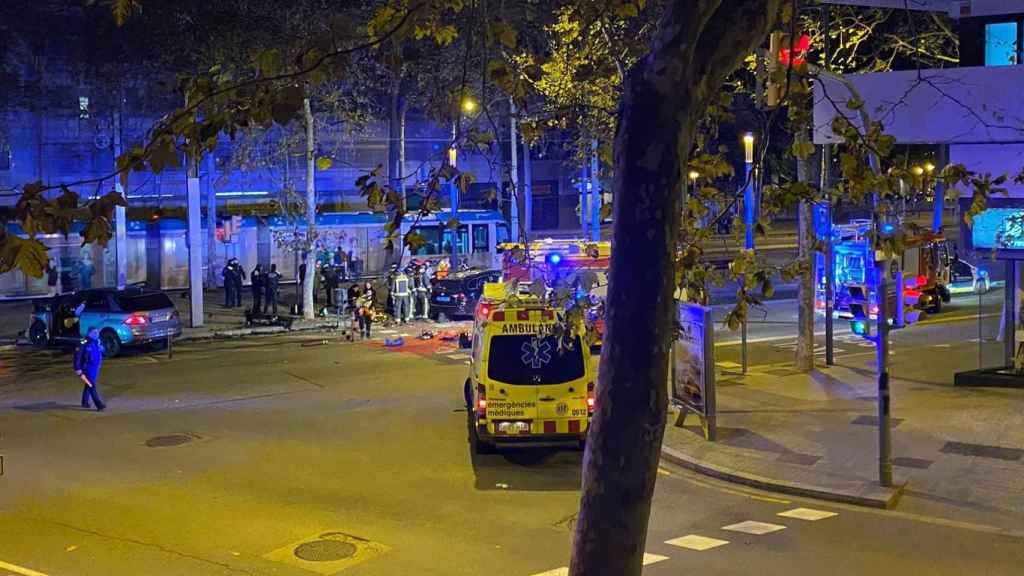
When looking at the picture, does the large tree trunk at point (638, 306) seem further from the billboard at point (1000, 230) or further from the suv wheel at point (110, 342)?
the suv wheel at point (110, 342)

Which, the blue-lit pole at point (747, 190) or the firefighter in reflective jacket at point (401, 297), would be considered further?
the firefighter in reflective jacket at point (401, 297)

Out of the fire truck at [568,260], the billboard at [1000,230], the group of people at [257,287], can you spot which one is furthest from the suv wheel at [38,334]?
the billboard at [1000,230]

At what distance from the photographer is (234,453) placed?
1573 centimetres

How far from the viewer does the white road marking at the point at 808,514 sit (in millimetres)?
12184

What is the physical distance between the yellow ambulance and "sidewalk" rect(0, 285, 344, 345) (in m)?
17.0

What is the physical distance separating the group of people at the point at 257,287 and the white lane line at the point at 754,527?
2319 cm

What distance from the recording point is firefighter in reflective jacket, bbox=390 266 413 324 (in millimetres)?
31562

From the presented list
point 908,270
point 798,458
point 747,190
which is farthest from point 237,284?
point 798,458

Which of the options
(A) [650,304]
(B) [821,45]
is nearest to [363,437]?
(A) [650,304]

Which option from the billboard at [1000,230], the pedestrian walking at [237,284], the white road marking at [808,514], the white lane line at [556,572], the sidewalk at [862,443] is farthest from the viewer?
the pedestrian walking at [237,284]

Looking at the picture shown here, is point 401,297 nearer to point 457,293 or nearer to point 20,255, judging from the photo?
point 457,293

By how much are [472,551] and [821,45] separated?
18396 mm

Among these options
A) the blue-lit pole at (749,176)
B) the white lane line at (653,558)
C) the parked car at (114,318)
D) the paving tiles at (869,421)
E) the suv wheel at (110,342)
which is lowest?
the white lane line at (653,558)

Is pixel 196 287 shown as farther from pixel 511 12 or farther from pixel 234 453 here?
pixel 234 453
